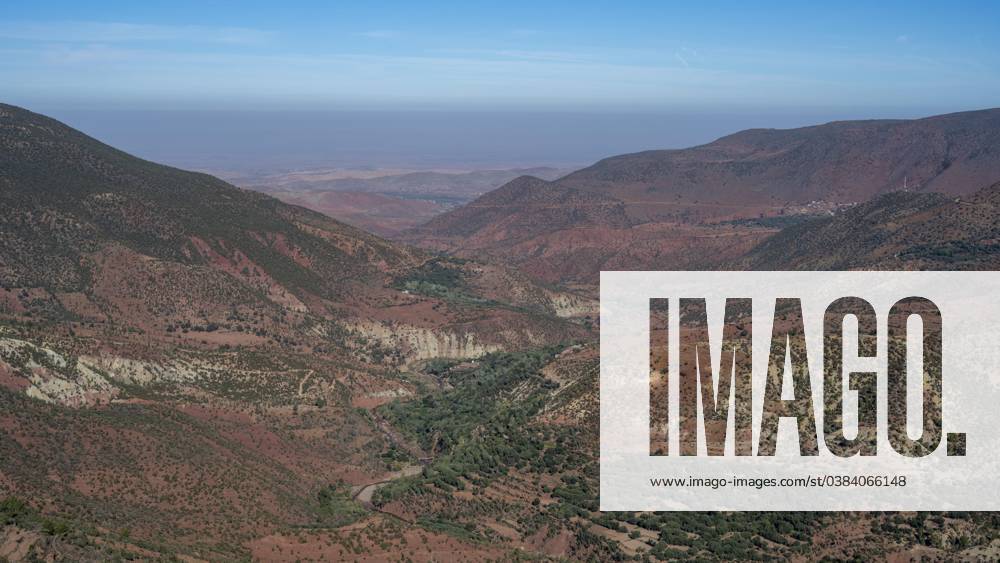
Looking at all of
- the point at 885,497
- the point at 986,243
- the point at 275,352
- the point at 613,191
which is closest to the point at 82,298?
the point at 275,352

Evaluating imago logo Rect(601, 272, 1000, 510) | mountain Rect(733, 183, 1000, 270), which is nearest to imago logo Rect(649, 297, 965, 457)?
imago logo Rect(601, 272, 1000, 510)

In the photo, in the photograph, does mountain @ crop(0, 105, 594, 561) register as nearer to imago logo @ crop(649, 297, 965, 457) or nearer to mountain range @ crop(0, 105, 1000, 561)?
mountain range @ crop(0, 105, 1000, 561)

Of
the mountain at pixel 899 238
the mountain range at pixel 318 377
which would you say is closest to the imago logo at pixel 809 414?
the mountain range at pixel 318 377

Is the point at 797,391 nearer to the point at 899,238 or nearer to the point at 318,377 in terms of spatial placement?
the point at 318,377

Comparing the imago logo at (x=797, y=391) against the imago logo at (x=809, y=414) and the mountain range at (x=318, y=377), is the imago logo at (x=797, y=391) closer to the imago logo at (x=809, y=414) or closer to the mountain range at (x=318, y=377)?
the imago logo at (x=809, y=414)

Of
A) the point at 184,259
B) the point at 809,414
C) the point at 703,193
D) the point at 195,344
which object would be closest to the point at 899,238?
the point at 809,414

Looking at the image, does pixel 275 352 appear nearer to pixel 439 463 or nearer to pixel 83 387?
pixel 83 387
